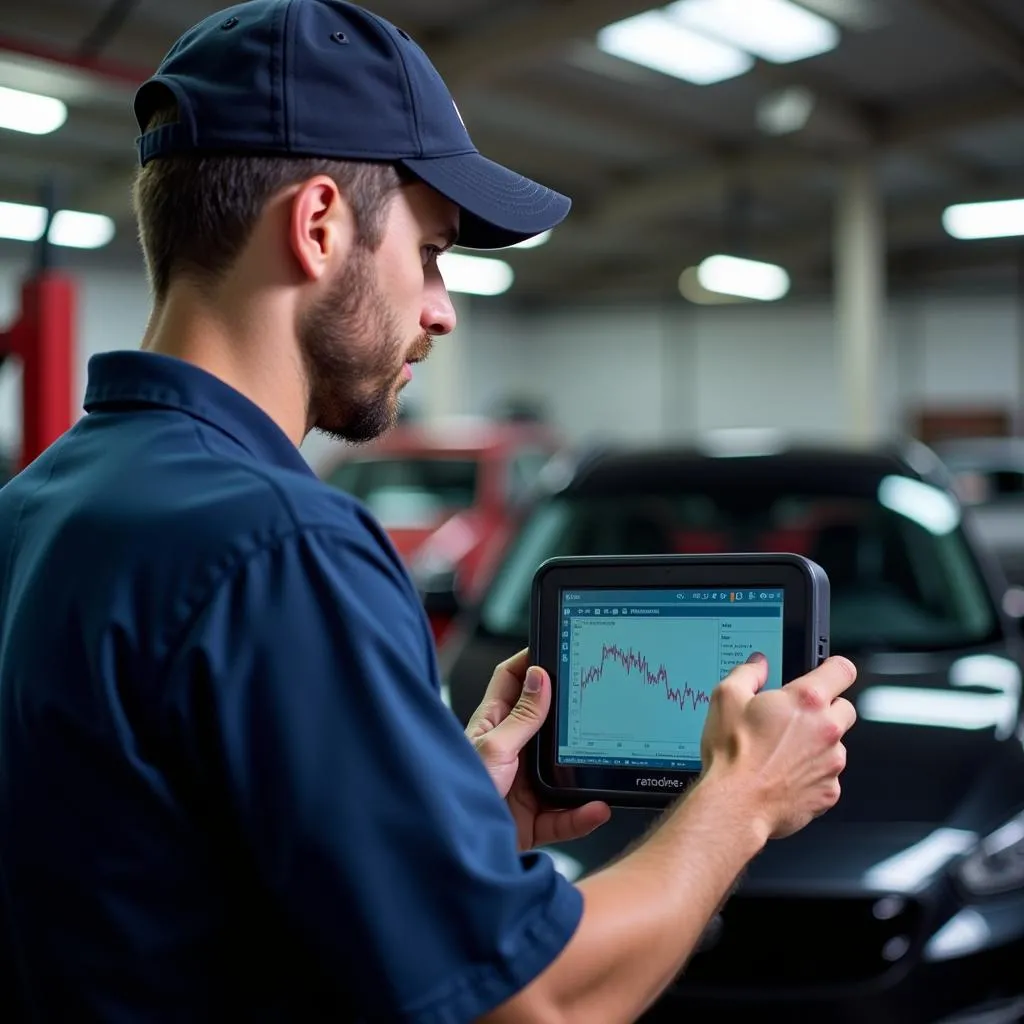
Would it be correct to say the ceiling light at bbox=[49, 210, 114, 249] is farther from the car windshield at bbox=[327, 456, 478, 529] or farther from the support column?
the support column

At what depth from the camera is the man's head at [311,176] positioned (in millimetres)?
1021

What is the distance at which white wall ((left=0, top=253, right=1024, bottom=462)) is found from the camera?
20.0 metres

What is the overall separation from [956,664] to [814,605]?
163 centimetres

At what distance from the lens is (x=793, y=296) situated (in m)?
21.0

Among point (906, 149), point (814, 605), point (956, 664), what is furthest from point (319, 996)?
point (906, 149)

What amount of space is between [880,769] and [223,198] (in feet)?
5.40

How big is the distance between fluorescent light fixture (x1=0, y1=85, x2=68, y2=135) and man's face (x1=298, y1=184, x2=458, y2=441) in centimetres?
237

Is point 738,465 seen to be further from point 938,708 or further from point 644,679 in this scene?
point 644,679

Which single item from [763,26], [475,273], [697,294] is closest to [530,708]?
[763,26]

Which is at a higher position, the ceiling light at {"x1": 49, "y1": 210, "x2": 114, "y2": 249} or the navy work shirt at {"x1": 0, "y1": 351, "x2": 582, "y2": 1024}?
the ceiling light at {"x1": 49, "y1": 210, "x2": 114, "y2": 249}

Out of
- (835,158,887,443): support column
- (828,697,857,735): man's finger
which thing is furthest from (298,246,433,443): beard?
(835,158,887,443): support column

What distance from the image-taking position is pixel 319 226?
3.37 feet

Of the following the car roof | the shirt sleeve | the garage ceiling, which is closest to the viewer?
the shirt sleeve

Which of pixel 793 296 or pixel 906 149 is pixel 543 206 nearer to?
pixel 906 149
